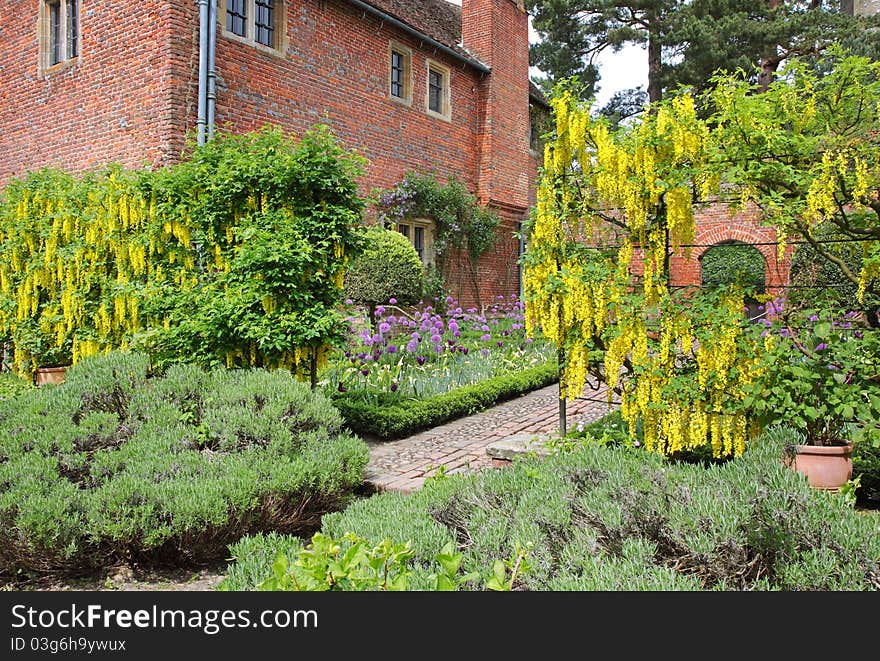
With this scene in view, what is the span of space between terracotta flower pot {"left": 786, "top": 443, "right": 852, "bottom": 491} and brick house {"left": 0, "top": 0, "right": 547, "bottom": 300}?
268 inches

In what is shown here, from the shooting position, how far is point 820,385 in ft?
12.7

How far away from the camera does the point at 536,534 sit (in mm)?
2662

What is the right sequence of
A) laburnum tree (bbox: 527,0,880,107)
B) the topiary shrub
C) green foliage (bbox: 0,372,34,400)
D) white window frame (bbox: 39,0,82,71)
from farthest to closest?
laburnum tree (bbox: 527,0,880,107) → the topiary shrub → white window frame (bbox: 39,0,82,71) → green foliage (bbox: 0,372,34,400)

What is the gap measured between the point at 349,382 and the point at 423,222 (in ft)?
24.0

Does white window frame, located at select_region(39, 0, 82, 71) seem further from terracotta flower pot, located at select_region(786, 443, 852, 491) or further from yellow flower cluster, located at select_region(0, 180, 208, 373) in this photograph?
Answer: terracotta flower pot, located at select_region(786, 443, 852, 491)

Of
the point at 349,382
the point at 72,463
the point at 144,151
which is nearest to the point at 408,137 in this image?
the point at 144,151

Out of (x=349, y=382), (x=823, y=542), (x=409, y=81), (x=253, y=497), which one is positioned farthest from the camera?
(x=409, y=81)

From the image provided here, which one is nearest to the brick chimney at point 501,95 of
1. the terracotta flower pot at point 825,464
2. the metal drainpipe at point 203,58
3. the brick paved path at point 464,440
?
the metal drainpipe at point 203,58

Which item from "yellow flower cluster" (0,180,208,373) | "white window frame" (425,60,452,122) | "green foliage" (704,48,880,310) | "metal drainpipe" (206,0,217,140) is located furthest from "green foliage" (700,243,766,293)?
"yellow flower cluster" (0,180,208,373)

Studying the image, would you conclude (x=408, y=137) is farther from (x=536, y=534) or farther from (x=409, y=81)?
A: (x=536, y=534)

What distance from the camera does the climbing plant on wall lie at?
5.67m

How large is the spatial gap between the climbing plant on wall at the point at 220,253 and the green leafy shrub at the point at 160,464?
0.77m

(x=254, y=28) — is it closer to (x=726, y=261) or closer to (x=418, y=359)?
(x=418, y=359)

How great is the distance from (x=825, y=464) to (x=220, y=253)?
504 centimetres
